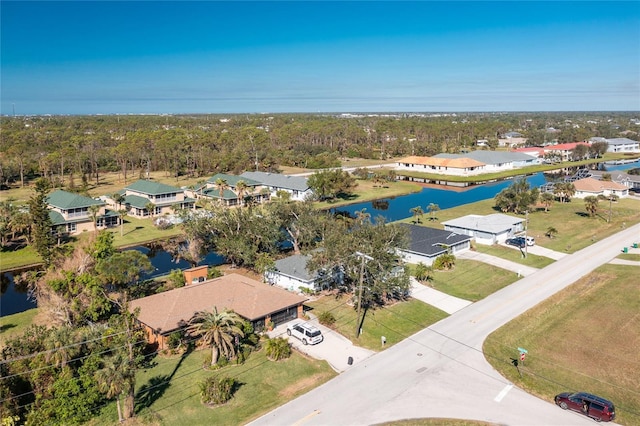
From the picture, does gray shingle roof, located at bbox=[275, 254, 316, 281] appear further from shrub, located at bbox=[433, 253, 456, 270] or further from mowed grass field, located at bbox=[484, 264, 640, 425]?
mowed grass field, located at bbox=[484, 264, 640, 425]

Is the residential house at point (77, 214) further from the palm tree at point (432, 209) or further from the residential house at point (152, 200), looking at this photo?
the palm tree at point (432, 209)

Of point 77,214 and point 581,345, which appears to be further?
point 77,214

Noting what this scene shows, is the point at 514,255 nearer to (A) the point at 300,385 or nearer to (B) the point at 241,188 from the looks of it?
(A) the point at 300,385

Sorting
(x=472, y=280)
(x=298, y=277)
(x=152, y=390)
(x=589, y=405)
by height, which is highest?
(x=298, y=277)

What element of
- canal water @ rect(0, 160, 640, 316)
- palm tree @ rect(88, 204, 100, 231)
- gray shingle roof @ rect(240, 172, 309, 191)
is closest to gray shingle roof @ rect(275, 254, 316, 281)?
canal water @ rect(0, 160, 640, 316)

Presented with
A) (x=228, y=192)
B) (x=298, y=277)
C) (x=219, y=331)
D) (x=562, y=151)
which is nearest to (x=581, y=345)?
(x=298, y=277)

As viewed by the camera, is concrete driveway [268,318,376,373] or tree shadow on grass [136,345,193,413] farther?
concrete driveway [268,318,376,373]

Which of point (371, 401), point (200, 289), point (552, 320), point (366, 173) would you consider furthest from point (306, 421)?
point (366, 173)

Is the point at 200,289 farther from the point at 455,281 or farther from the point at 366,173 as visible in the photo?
the point at 366,173

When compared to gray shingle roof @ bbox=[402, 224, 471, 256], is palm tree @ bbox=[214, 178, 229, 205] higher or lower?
higher
